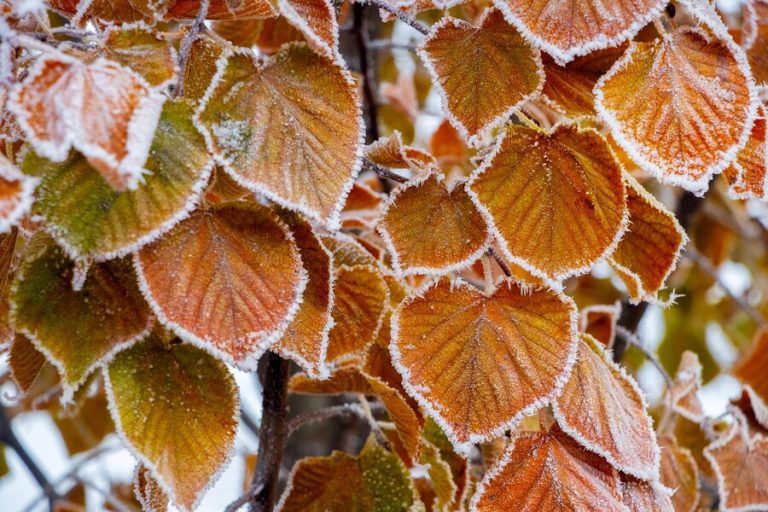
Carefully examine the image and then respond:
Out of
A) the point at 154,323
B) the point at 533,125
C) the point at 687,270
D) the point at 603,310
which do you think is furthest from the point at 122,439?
the point at 687,270

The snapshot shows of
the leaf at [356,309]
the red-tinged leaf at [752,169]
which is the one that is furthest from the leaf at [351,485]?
the red-tinged leaf at [752,169]

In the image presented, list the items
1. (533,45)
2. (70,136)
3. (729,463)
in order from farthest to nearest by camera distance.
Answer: (729,463) < (533,45) < (70,136)

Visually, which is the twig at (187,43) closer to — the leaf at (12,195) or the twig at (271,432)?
the leaf at (12,195)

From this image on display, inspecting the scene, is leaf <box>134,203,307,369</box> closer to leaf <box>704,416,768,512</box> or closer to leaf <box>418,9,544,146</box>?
leaf <box>418,9,544,146</box>

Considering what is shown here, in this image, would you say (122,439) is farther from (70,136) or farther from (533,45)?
(533,45)

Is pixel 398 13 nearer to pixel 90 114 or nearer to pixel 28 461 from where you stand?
pixel 90 114

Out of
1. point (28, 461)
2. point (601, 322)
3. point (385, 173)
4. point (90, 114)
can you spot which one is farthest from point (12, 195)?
point (28, 461)

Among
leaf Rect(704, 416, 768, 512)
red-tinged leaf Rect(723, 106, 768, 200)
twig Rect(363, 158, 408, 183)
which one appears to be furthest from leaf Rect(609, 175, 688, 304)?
leaf Rect(704, 416, 768, 512)
